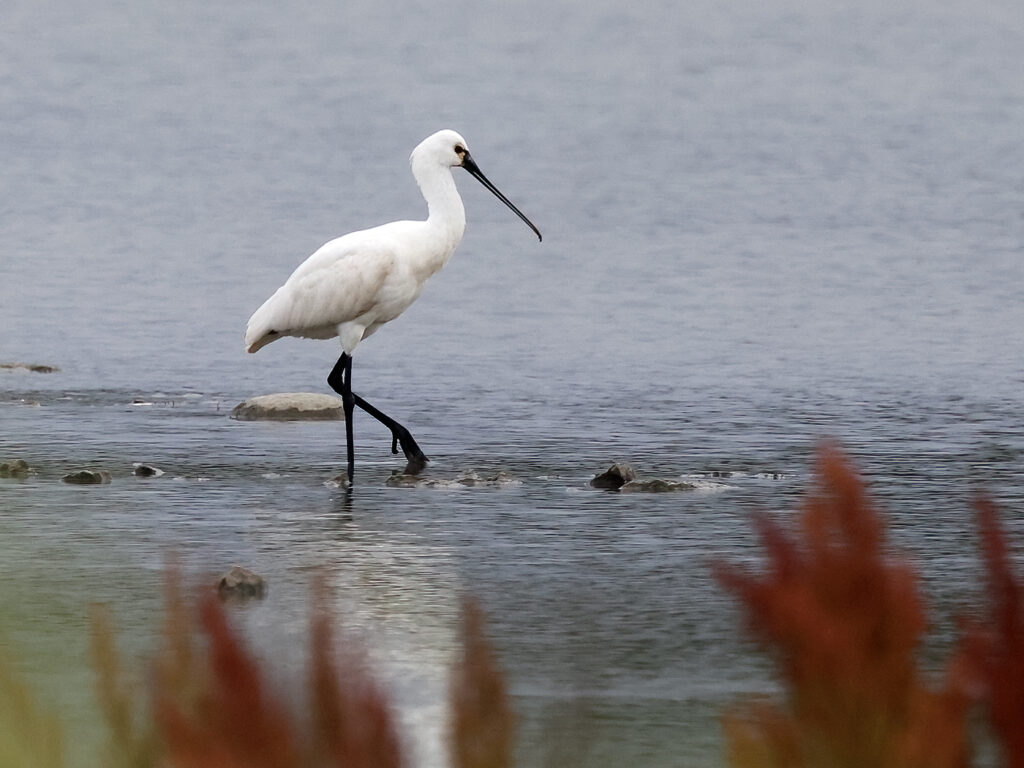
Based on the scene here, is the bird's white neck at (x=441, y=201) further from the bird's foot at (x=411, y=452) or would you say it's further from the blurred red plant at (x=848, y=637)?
the blurred red plant at (x=848, y=637)

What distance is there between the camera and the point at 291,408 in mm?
14148

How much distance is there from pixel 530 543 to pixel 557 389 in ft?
18.4

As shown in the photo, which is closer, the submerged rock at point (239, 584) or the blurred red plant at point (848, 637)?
the blurred red plant at point (848, 637)

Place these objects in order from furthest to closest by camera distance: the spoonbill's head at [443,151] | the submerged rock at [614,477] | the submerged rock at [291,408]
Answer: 1. the submerged rock at [291,408]
2. the spoonbill's head at [443,151]
3. the submerged rock at [614,477]

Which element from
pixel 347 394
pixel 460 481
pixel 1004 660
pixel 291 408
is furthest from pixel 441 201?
pixel 1004 660

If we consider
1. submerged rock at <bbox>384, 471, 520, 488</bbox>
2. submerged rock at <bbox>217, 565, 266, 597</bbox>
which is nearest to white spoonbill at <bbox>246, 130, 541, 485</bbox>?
submerged rock at <bbox>384, 471, 520, 488</bbox>

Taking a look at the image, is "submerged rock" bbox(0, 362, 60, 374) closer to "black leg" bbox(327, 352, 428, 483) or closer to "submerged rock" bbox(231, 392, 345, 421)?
"submerged rock" bbox(231, 392, 345, 421)

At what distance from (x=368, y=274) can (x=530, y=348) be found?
170 inches

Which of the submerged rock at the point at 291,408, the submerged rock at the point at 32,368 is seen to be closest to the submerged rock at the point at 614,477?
the submerged rock at the point at 291,408

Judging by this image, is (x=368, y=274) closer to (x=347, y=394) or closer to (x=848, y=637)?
(x=347, y=394)

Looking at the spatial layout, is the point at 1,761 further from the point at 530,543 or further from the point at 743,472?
the point at 743,472

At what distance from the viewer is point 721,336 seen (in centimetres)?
1764

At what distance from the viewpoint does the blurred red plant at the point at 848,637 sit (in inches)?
136

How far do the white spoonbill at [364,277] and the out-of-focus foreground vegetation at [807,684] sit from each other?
919 cm
